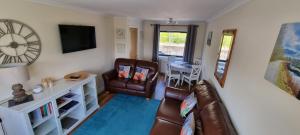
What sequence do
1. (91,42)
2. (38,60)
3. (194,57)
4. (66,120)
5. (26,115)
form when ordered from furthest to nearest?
(194,57) < (91,42) < (66,120) < (38,60) < (26,115)

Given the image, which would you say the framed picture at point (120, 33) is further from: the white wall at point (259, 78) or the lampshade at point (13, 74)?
the white wall at point (259, 78)

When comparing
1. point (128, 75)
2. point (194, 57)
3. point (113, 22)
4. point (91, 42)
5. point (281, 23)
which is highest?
point (113, 22)

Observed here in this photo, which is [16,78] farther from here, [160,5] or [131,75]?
[131,75]

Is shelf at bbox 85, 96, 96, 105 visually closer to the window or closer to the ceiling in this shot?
the ceiling

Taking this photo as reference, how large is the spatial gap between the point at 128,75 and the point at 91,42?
4.18 feet

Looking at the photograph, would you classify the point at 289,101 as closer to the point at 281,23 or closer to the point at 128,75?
the point at 281,23

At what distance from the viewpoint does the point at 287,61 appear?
2.73 ft

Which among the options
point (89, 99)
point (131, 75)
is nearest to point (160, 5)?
point (131, 75)

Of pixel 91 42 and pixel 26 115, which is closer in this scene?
pixel 26 115

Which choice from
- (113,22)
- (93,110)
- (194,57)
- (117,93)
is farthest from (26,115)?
(194,57)

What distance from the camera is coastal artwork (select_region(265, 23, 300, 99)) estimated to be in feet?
2.48

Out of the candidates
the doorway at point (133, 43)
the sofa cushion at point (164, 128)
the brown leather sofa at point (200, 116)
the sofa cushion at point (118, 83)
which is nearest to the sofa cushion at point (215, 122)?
the brown leather sofa at point (200, 116)

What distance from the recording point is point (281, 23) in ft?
3.06

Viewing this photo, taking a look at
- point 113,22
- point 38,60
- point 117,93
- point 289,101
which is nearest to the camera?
point 289,101
